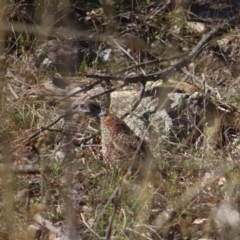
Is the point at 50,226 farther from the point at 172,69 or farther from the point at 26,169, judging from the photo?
the point at 172,69

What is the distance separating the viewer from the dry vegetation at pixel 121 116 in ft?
11.8

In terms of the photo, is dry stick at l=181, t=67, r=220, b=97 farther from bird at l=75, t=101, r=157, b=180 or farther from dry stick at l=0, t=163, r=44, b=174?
dry stick at l=0, t=163, r=44, b=174

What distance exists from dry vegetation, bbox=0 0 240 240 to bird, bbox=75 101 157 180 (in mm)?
50

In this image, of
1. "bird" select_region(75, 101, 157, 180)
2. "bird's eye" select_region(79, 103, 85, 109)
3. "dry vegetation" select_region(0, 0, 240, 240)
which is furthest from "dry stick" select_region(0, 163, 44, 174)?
"bird's eye" select_region(79, 103, 85, 109)

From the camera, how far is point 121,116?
15.2 feet

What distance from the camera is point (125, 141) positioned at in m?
4.26

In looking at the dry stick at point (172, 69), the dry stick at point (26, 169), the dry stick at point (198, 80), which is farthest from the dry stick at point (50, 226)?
the dry stick at point (198, 80)

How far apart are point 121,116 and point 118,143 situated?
424 mm

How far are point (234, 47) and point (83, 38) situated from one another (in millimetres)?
1133

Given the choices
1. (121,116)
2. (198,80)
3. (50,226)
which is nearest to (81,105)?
(121,116)

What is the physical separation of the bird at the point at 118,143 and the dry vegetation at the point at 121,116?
→ 0.16 feet

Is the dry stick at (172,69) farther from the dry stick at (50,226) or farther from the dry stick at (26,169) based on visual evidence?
the dry stick at (50,226)

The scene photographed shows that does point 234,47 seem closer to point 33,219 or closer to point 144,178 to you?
point 144,178

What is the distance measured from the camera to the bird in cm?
395
